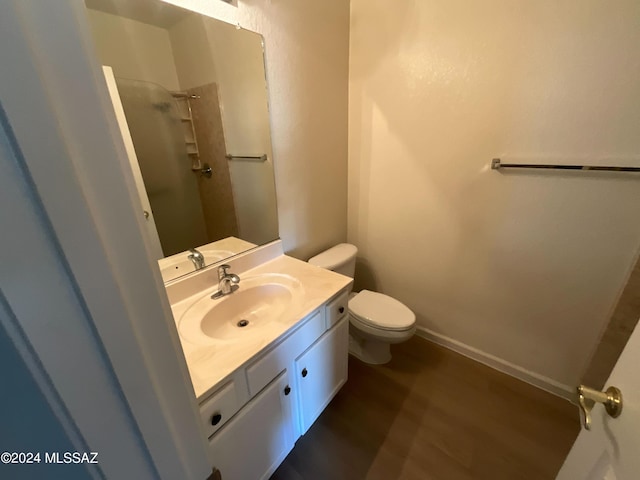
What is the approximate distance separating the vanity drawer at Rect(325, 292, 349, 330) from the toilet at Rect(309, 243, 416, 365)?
0.35 meters

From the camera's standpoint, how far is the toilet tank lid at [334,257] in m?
1.64

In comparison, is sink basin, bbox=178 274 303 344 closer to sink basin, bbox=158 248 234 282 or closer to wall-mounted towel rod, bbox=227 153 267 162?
sink basin, bbox=158 248 234 282

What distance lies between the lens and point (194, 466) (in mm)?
440

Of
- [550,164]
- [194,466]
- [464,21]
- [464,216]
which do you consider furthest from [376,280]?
[194,466]

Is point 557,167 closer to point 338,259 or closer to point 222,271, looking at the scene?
point 338,259

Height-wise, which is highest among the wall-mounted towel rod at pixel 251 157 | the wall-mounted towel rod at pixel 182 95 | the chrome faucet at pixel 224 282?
the wall-mounted towel rod at pixel 182 95

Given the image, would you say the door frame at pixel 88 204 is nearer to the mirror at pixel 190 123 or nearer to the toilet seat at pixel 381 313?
the mirror at pixel 190 123

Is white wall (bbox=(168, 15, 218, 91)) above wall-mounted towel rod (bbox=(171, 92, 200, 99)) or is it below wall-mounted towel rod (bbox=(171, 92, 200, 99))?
above

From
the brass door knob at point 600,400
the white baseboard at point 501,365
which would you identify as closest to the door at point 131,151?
the brass door knob at point 600,400

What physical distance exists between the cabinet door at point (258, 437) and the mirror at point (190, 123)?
2.01ft

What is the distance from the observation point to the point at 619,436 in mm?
487

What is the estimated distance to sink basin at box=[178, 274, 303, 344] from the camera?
970mm

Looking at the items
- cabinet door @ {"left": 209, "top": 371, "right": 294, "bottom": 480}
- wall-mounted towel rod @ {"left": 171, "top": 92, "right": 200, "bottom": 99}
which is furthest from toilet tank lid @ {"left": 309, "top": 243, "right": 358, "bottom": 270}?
wall-mounted towel rod @ {"left": 171, "top": 92, "right": 200, "bottom": 99}

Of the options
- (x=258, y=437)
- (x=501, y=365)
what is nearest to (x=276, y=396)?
(x=258, y=437)
